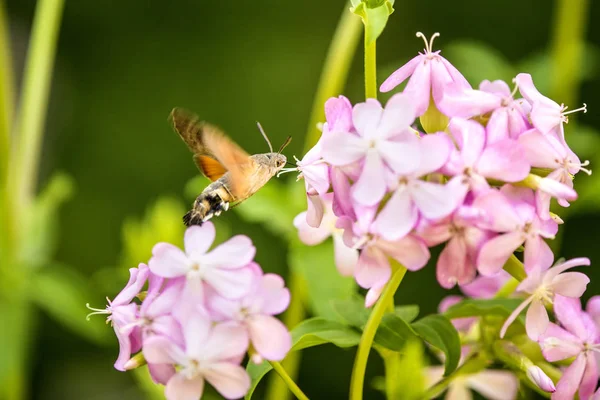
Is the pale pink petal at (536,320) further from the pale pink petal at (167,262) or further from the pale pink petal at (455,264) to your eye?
the pale pink petal at (167,262)

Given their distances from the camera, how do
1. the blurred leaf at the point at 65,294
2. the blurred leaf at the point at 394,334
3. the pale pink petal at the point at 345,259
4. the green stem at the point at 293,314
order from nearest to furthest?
1. the blurred leaf at the point at 394,334
2. the pale pink petal at the point at 345,259
3. the green stem at the point at 293,314
4. the blurred leaf at the point at 65,294

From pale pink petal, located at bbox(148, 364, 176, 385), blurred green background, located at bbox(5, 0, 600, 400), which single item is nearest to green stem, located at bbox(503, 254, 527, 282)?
pale pink petal, located at bbox(148, 364, 176, 385)

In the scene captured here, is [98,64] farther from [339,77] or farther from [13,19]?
[339,77]

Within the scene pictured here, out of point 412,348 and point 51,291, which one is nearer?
point 412,348

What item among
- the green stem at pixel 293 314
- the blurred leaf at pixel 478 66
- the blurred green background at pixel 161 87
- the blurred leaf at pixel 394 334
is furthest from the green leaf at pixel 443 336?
the blurred green background at pixel 161 87

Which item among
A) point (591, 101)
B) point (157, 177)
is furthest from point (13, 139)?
point (591, 101)
